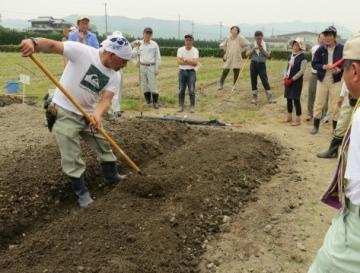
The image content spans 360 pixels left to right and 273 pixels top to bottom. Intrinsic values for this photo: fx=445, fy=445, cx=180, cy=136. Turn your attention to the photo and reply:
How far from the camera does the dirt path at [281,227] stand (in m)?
3.92

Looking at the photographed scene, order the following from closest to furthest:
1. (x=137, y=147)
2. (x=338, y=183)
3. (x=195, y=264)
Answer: (x=338, y=183) → (x=195, y=264) → (x=137, y=147)

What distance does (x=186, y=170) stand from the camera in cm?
573

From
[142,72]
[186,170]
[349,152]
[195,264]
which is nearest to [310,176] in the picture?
[186,170]

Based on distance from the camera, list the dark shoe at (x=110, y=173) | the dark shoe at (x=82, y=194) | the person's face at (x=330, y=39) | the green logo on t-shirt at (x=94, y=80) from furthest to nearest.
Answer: the person's face at (x=330, y=39), the dark shoe at (x=110, y=173), the dark shoe at (x=82, y=194), the green logo on t-shirt at (x=94, y=80)

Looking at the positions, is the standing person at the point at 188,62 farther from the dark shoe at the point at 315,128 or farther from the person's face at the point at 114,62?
the person's face at the point at 114,62

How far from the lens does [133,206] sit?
4.69m

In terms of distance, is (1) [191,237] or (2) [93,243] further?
(1) [191,237]

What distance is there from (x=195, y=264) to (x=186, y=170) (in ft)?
6.63

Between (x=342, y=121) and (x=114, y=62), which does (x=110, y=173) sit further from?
(x=342, y=121)

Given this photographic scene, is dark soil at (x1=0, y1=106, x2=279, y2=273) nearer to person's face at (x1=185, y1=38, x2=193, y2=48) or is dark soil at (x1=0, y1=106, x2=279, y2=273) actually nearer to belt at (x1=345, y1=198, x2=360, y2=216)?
belt at (x1=345, y1=198, x2=360, y2=216)

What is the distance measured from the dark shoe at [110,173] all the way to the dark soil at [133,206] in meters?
0.13

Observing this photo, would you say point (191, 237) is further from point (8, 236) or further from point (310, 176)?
point (310, 176)

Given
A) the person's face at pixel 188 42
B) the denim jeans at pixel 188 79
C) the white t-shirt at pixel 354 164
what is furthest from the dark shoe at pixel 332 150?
the white t-shirt at pixel 354 164

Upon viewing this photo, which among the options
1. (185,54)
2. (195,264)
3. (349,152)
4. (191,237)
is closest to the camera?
(349,152)
